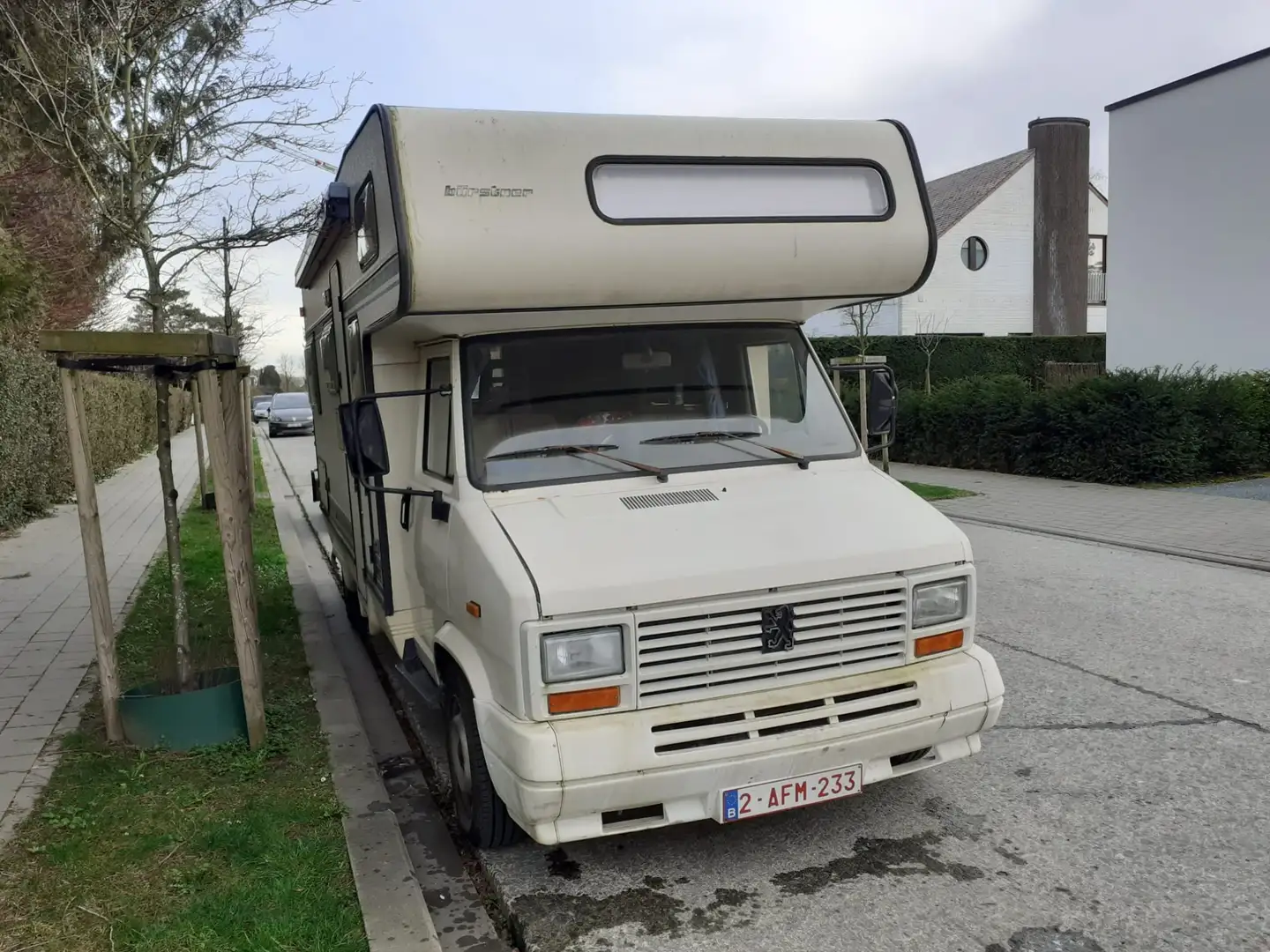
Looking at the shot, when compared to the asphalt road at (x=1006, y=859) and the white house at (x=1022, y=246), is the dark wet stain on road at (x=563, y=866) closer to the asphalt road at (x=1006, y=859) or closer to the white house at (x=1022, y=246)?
the asphalt road at (x=1006, y=859)

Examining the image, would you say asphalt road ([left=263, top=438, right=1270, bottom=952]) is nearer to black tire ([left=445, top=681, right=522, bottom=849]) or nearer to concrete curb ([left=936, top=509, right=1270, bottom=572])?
black tire ([left=445, top=681, right=522, bottom=849])

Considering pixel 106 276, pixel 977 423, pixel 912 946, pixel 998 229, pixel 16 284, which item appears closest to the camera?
pixel 912 946

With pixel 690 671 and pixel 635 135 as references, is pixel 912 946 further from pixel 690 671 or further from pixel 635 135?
pixel 635 135

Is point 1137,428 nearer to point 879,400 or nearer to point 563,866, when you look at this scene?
point 879,400

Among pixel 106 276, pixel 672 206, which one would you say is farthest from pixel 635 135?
pixel 106 276

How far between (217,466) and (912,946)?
11.8 ft

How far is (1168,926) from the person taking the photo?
346cm

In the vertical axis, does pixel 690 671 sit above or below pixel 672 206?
below

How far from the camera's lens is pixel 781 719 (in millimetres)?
3697

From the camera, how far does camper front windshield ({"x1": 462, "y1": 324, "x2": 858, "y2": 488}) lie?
14.4 feet

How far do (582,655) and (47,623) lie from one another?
6.31 meters

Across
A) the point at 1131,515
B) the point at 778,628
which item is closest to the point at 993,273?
the point at 1131,515

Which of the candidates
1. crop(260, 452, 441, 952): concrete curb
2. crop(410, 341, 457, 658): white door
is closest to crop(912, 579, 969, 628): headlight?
crop(410, 341, 457, 658): white door

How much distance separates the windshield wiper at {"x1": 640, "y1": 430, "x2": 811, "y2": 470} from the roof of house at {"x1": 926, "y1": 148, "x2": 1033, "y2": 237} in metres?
31.6
